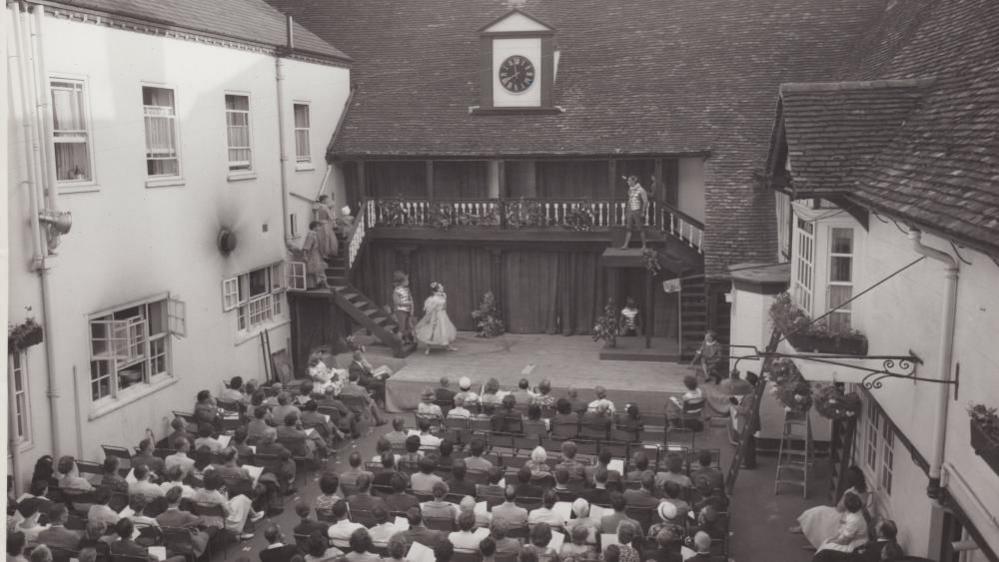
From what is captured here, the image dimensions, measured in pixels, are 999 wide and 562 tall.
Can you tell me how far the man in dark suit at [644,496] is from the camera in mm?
11773

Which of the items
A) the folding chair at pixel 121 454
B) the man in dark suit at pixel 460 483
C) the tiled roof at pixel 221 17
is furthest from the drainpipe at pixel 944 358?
the tiled roof at pixel 221 17

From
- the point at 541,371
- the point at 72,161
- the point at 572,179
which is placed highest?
the point at 72,161

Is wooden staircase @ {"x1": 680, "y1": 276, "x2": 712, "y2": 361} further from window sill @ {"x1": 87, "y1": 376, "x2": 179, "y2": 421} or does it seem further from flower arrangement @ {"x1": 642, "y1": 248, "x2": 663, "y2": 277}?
window sill @ {"x1": 87, "y1": 376, "x2": 179, "y2": 421}

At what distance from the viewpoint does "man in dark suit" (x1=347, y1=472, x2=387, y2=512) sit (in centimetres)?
1166

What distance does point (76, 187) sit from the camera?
14688 millimetres

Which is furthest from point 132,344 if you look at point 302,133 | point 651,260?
point 651,260

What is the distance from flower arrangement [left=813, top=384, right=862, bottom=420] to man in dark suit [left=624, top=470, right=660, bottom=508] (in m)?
2.53

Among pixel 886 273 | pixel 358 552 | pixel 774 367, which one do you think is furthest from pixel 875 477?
pixel 358 552

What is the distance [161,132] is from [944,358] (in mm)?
13739

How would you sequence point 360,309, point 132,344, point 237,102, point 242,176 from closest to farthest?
1. point 132,344
2. point 242,176
3. point 237,102
4. point 360,309

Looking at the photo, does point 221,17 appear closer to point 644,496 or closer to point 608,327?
point 608,327

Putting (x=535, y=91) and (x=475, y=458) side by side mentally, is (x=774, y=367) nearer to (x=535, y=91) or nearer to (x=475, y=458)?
(x=475, y=458)

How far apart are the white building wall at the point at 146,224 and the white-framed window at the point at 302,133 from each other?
2.72 ft

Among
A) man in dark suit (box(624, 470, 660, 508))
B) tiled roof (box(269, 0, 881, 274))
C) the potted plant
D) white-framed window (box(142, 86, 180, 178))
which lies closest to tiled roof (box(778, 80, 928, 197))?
man in dark suit (box(624, 470, 660, 508))
